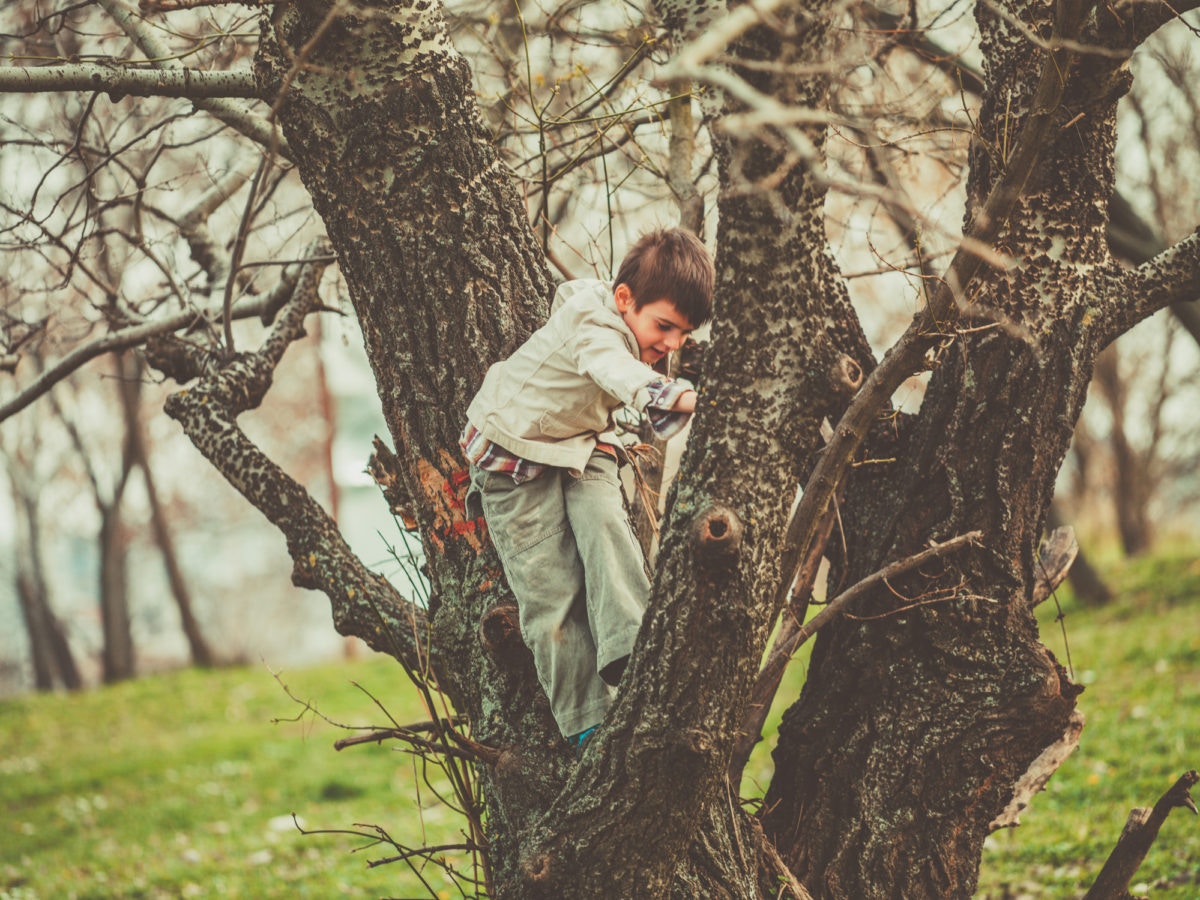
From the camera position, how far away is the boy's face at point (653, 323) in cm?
267

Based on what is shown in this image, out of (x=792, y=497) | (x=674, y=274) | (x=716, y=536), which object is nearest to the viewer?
(x=716, y=536)

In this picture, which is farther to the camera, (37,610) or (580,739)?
(37,610)

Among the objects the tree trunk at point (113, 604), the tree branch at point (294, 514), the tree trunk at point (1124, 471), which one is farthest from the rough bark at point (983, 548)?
the tree trunk at point (113, 604)

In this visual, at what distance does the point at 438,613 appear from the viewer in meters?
2.78

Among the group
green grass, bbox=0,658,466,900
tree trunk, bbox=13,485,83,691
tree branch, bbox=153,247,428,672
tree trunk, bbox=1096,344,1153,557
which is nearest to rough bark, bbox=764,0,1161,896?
tree branch, bbox=153,247,428,672

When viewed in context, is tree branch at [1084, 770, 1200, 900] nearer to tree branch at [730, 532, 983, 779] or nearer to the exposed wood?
the exposed wood

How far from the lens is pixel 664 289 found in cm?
265

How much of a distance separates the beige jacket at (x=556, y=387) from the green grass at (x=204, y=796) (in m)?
1.81

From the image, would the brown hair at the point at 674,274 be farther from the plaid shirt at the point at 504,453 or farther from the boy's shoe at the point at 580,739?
the boy's shoe at the point at 580,739

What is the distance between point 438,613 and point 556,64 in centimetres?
252

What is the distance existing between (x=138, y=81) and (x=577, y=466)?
1.49m

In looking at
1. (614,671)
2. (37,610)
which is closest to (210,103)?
(614,671)

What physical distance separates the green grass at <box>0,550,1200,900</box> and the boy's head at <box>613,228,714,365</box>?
2.03 meters

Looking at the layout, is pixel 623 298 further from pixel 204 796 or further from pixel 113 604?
pixel 113 604
